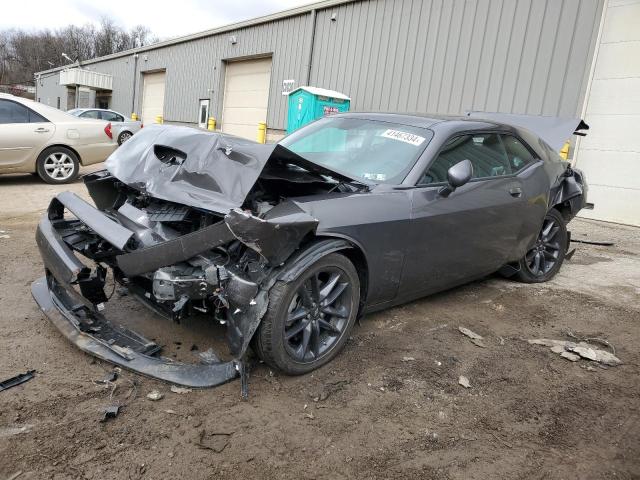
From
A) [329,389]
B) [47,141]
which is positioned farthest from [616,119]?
[47,141]

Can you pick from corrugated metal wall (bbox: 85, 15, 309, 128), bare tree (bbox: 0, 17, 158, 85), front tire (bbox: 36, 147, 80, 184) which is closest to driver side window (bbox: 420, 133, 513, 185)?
front tire (bbox: 36, 147, 80, 184)

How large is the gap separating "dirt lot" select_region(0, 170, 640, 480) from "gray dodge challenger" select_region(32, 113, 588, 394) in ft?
0.60

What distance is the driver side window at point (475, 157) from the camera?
3395 mm

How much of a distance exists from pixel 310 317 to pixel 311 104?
356 inches

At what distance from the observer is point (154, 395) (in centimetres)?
248

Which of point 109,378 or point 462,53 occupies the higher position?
point 462,53

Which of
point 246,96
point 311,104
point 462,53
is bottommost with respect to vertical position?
point 311,104

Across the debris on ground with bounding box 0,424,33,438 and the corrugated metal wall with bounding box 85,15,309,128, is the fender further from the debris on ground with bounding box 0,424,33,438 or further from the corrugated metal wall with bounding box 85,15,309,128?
the corrugated metal wall with bounding box 85,15,309,128

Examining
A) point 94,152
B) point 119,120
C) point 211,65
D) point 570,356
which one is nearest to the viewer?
point 570,356

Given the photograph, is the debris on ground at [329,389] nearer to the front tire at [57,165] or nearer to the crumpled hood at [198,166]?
the crumpled hood at [198,166]

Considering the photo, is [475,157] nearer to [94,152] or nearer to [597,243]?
[597,243]

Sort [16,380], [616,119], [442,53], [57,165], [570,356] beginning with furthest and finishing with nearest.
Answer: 1. [442,53]
2. [57,165]
3. [616,119]
4. [570,356]
5. [16,380]

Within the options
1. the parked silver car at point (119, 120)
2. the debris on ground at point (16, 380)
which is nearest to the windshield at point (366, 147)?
the debris on ground at point (16, 380)

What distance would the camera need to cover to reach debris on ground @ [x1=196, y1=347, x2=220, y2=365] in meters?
2.79
